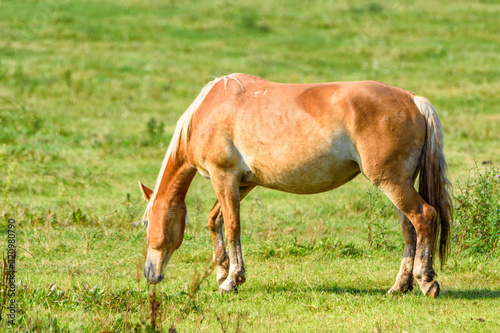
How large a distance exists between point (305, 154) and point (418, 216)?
1151mm

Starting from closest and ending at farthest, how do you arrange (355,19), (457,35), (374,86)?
(374,86) → (457,35) → (355,19)

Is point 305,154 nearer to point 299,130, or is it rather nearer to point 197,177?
point 299,130

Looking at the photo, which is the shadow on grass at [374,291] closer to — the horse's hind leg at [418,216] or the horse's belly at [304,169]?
the horse's hind leg at [418,216]

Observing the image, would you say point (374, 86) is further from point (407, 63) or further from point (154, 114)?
point (407, 63)

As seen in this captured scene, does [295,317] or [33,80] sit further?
[33,80]

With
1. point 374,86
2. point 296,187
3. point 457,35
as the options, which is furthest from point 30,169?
point 457,35

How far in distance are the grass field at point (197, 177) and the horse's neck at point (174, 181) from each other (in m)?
0.75

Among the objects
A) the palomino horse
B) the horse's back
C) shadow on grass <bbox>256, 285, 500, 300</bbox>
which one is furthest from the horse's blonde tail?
shadow on grass <bbox>256, 285, 500, 300</bbox>

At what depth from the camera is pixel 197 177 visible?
465 inches

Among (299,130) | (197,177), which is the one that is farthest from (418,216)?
(197,177)

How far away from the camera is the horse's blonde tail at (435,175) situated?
5707mm

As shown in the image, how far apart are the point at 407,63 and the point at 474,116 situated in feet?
22.6

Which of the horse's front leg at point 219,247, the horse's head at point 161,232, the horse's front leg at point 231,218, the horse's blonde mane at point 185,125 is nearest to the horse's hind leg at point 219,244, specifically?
the horse's front leg at point 219,247

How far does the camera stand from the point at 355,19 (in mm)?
29672
